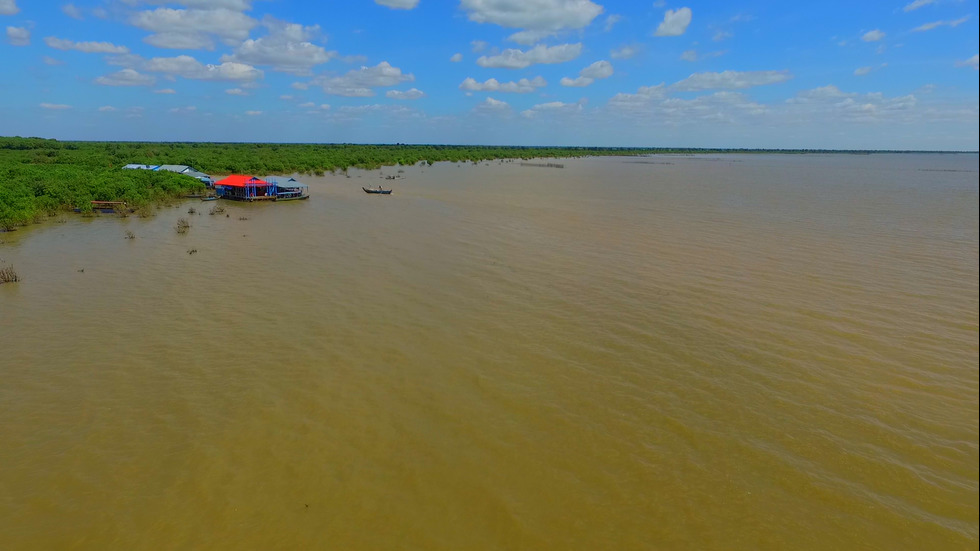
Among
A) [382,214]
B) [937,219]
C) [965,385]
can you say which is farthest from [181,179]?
[937,219]

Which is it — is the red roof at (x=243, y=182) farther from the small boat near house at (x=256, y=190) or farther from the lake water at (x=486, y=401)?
the lake water at (x=486, y=401)

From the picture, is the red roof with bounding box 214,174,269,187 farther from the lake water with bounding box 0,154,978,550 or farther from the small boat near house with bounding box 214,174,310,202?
the lake water with bounding box 0,154,978,550

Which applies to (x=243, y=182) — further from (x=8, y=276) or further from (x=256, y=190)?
(x=8, y=276)

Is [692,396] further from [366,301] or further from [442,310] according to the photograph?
[366,301]

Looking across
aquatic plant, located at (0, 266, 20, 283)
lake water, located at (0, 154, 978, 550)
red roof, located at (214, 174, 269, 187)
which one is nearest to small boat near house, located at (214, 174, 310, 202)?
red roof, located at (214, 174, 269, 187)

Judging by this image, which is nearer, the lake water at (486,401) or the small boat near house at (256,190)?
the lake water at (486,401)

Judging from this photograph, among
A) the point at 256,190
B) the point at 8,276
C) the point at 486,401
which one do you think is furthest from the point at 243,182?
the point at 486,401

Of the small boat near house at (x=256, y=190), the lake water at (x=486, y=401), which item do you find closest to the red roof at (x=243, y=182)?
the small boat near house at (x=256, y=190)

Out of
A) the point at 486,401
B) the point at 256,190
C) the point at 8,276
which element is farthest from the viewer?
the point at 256,190

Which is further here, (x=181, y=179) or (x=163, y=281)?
(x=181, y=179)
